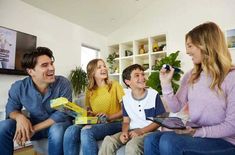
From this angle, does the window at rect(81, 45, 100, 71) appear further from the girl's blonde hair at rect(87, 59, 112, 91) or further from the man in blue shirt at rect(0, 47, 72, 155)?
the man in blue shirt at rect(0, 47, 72, 155)

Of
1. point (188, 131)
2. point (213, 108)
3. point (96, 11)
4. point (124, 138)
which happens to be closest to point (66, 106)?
point (124, 138)

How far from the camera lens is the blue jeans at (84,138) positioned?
4.07 feet

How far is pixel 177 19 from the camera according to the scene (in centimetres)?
407

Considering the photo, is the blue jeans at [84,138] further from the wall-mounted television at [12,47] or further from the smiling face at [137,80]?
the wall-mounted television at [12,47]

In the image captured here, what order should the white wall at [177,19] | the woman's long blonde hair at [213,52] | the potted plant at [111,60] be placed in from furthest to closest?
the potted plant at [111,60] < the white wall at [177,19] < the woman's long blonde hair at [213,52]

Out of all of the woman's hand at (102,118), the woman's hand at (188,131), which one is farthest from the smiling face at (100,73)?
the woman's hand at (188,131)

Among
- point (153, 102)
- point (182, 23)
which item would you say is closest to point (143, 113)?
point (153, 102)

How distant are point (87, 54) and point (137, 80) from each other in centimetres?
313

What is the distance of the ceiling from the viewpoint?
344 cm

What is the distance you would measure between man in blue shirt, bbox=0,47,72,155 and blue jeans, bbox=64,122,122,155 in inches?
2.1

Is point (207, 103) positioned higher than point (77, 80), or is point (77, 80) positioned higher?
point (77, 80)

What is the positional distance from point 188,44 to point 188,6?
323 cm

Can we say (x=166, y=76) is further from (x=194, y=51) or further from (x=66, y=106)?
(x=66, y=106)

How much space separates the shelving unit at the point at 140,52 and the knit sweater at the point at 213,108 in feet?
10.4
